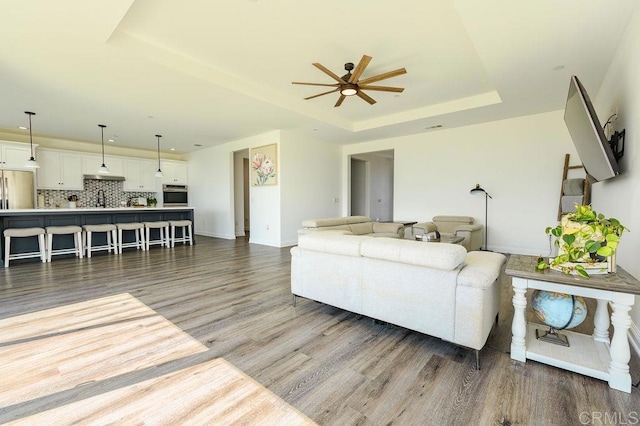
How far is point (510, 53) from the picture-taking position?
317 centimetres

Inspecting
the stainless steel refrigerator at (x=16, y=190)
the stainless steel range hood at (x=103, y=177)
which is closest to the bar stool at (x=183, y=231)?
the stainless steel range hood at (x=103, y=177)

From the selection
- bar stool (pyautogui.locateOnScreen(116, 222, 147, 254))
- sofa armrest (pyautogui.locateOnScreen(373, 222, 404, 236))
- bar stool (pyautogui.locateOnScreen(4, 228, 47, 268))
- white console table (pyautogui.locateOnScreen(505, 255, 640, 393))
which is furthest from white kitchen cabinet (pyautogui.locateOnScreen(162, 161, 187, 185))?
white console table (pyautogui.locateOnScreen(505, 255, 640, 393))

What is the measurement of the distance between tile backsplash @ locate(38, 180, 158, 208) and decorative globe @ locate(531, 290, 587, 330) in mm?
9900

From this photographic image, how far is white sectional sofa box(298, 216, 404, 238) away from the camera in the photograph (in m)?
4.93

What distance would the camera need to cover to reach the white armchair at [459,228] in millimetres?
5090

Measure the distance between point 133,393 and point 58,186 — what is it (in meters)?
8.13

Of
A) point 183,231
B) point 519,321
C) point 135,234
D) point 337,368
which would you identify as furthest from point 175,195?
point 519,321

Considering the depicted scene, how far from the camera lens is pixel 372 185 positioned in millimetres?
10289

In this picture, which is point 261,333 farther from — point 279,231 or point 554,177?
point 554,177

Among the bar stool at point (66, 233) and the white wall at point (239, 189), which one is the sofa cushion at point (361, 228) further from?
the bar stool at point (66, 233)

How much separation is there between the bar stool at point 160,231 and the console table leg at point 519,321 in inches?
269

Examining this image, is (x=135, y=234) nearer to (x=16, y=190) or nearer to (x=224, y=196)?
(x=224, y=196)

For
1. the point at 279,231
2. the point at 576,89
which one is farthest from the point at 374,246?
the point at 279,231

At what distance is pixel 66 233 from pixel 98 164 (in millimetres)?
3307
